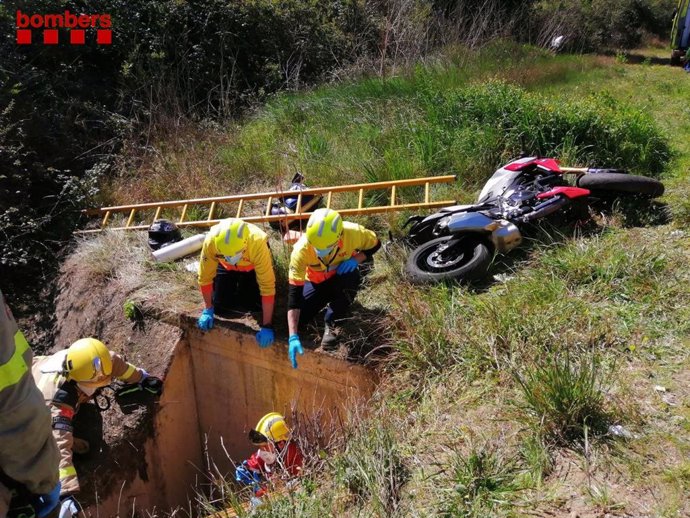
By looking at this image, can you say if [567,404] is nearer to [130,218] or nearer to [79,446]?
[79,446]

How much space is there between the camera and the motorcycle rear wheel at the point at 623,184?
204 inches

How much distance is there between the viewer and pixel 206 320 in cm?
504

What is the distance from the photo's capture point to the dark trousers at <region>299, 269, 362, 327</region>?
4688 millimetres

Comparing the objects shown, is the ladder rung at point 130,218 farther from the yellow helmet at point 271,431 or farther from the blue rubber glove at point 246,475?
the blue rubber glove at point 246,475

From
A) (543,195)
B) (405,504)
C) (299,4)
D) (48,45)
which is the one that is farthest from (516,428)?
(299,4)

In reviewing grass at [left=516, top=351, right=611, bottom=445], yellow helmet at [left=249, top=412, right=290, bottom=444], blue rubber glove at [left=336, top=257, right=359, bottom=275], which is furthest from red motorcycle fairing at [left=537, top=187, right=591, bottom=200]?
yellow helmet at [left=249, top=412, right=290, bottom=444]

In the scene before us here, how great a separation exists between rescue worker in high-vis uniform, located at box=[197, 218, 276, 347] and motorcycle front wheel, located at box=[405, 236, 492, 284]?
4.14ft

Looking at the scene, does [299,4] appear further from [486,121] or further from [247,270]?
[247,270]

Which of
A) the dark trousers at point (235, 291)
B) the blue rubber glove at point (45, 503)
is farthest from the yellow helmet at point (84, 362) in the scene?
the blue rubber glove at point (45, 503)

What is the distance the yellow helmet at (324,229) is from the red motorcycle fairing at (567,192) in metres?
2.01

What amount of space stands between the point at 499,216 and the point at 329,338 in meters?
1.92

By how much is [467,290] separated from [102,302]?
3.99m

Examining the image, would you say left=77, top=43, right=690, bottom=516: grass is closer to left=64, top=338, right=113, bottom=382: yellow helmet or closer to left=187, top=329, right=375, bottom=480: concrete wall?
left=187, top=329, right=375, bottom=480: concrete wall

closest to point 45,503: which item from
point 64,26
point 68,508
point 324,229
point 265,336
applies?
point 68,508
